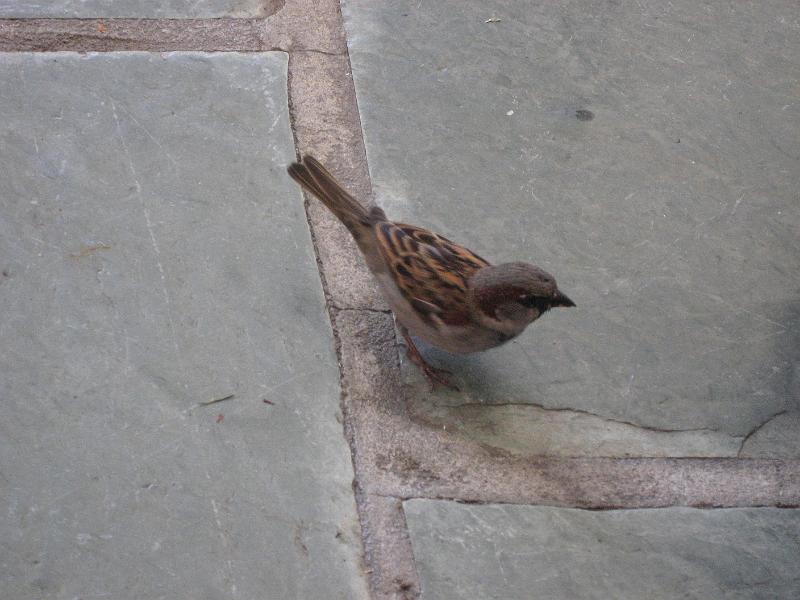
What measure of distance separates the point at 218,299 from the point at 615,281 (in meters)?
0.99

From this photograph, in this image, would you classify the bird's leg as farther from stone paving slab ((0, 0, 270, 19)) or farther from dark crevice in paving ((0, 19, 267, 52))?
stone paving slab ((0, 0, 270, 19))

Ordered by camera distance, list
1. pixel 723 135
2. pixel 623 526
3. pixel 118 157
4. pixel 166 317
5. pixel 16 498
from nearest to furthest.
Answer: pixel 16 498
pixel 623 526
pixel 166 317
pixel 118 157
pixel 723 135

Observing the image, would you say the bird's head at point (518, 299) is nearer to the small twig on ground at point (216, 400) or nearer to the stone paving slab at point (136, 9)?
the small twig on ground at point (216, 400)

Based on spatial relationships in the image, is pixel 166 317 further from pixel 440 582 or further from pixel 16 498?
pixel 440 582

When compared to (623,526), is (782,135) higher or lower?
higher

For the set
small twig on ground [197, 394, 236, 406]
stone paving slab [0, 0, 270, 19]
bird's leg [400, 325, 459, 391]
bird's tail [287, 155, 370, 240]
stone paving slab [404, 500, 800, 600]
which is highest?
stone paving slab [0, 0, 270, 19]

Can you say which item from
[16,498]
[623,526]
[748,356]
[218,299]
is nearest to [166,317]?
[218,299]

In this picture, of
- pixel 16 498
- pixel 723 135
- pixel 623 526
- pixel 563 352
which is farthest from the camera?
pixel 723 135

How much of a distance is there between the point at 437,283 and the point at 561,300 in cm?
33

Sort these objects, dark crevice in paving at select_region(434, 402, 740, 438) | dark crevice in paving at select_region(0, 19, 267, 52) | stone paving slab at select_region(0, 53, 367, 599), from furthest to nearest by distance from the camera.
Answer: dark crevice in paving at select_region(0, 19, 267, 52), dark crevice in paving at select_region(434, 402, 740, 438), stone paving slab at select_region(0, 53, 367, 599)

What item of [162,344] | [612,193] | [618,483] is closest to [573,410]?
[618,483]

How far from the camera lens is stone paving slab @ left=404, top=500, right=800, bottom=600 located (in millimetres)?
1870

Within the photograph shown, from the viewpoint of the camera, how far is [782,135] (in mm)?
2922

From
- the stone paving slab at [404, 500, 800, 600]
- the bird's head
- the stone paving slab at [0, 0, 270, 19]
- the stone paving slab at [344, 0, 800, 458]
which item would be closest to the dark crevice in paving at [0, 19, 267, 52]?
the stone paving slab at [0, 0, 270, 19]
